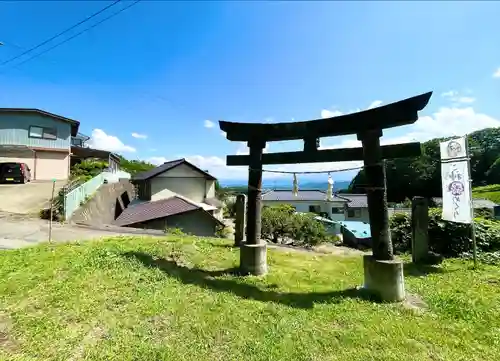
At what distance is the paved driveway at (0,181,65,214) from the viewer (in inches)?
535

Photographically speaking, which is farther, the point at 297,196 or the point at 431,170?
the point at 431,170

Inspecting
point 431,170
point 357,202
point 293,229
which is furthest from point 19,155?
point 431,170

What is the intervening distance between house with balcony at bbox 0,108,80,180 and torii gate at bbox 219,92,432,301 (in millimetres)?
23745

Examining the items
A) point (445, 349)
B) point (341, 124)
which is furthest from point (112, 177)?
point (445, 349)

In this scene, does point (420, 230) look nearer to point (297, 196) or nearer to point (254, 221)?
point (254, 221)

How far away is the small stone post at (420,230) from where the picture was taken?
23.5ft

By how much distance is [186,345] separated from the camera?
3314 mm

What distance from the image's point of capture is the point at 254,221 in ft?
21.1

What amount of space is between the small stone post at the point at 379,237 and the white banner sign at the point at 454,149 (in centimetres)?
373

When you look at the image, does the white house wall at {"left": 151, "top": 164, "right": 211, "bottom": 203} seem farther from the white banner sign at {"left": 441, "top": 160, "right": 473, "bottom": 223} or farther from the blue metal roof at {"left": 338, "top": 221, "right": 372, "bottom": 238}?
the white banner sign at {"left": 441, "top": 160, "right": 473, "bottom": 223}

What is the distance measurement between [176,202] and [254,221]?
1432 centimetres

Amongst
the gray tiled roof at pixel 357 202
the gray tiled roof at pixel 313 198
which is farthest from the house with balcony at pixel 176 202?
the gray tiled roof at pixel 357 202

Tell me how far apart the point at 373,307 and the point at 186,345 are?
297 cm

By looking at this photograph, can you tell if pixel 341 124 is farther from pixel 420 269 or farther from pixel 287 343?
pixel 420 269
